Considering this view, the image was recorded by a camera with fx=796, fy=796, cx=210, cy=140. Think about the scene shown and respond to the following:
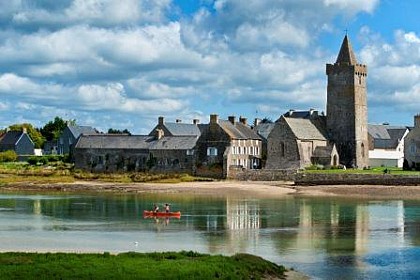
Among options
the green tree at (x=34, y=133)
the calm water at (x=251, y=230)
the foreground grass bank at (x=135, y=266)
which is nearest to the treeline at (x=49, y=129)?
the green tree at (x=34, y=133)

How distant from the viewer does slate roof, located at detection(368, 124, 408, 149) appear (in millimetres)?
100250

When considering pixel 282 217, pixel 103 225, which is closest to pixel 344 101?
pixel 282 217

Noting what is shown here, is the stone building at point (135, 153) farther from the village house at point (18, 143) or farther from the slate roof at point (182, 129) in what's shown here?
the village house at point (18, 143)

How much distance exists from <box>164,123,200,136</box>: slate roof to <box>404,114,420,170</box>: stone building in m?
30.4

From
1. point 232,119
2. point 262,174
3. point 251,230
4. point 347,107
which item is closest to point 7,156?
point 232,119

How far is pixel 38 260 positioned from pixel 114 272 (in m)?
2.70

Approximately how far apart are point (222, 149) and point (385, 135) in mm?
32024

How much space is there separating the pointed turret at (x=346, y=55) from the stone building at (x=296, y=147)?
828 centimetres

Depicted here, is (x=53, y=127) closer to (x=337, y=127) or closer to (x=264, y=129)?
(x=264, y=129)


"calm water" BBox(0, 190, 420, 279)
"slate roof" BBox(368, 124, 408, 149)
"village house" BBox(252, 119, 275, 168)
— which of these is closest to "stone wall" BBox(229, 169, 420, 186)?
"village house" BBox(252, 119, 275, 168)

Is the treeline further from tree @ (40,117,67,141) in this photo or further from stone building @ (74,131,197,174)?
stone building @ (74,131,197,174)

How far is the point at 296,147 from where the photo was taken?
8069cm

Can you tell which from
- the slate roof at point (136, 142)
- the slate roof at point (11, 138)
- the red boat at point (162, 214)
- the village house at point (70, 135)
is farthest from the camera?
the slate roof at point (11, 138)

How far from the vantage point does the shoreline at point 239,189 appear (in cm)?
6369
